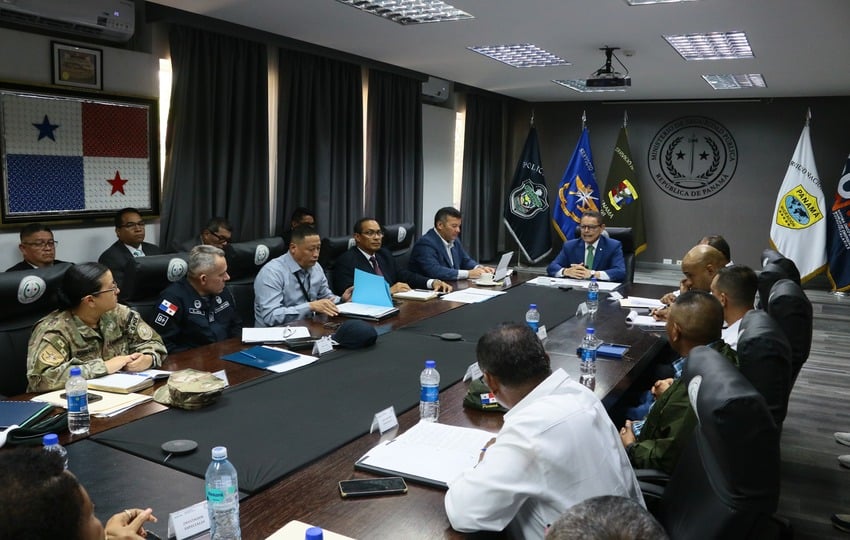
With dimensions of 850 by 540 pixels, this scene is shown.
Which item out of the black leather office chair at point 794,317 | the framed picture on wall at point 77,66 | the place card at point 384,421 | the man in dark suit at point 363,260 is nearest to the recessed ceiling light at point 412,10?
the man in dark suit at point 363,260

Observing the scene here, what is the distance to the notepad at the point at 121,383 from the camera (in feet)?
7.10

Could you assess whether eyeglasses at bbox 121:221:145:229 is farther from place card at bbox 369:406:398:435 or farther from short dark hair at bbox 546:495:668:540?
short dark hair at bbox 546:495:668:540

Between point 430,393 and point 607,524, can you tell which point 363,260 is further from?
point 607,524

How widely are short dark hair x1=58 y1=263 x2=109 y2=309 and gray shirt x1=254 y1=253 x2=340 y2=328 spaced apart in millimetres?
1150

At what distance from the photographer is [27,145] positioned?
13.1ft

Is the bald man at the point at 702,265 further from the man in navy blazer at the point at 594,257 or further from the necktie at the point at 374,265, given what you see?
the necktie at the point at 374,265

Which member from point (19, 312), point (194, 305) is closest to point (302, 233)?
point (194, 305)

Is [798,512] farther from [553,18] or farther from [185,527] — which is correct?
[553,18]

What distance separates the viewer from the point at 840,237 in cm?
782

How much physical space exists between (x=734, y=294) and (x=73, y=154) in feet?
12.6

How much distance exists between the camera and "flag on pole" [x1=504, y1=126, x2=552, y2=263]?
9.28 meters

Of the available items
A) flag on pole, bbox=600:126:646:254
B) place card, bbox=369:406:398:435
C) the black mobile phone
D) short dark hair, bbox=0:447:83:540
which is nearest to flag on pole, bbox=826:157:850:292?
flag on pole, bbox=600:126:646:254

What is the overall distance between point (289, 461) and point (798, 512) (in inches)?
93.2

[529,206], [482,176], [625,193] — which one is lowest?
[529,206]
